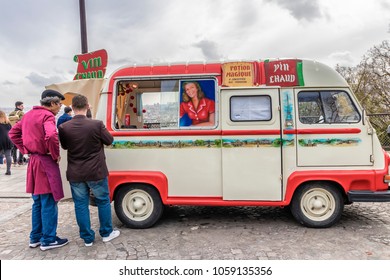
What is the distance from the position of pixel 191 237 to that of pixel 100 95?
8.40 ft

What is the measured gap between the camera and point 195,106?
4.66 m

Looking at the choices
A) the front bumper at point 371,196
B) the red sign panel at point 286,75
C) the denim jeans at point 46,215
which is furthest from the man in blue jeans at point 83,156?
the front bumper at point 371,196

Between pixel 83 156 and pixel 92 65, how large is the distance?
8.71 feet

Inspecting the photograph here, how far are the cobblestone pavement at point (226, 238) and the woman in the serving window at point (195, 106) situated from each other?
5.46 feet

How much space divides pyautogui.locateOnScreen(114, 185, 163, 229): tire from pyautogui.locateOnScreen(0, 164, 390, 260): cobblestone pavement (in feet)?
0.48

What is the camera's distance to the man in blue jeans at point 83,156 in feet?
13.0

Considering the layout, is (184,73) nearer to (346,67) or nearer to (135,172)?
(135,172)

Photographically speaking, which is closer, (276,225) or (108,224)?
(108,224)

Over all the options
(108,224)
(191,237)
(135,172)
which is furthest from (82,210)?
(191,237)

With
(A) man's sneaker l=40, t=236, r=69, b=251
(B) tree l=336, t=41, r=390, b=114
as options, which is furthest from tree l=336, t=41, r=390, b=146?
(A) man's sneaker l=40, t=236, r=69, b=251

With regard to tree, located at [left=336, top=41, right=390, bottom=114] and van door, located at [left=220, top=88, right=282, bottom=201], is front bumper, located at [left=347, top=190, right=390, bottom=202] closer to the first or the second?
van door, located at [left=220, top=88, right=282, bottom=201]

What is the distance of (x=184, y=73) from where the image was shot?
4.61 meters

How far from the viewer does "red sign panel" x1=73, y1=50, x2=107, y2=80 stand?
588cm

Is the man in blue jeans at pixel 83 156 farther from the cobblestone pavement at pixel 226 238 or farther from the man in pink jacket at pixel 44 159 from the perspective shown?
the cobblestone pavement at pixel 226 238
